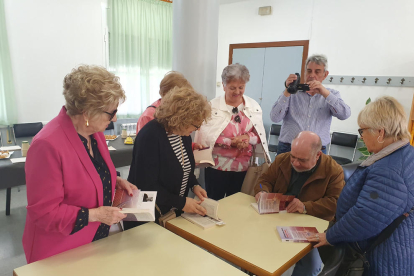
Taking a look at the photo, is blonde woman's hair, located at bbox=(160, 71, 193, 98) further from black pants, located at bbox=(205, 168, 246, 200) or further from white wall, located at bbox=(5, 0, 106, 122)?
white wall, located at bbox=(5, 0, 106, 122)

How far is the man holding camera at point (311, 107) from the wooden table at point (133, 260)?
1.64m

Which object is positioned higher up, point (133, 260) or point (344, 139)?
point (133, 260)

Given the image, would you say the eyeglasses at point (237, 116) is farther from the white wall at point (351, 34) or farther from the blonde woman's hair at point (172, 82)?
the white wall at point (351, 34)

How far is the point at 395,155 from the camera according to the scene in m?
1.26

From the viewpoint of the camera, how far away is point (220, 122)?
2.32 metres

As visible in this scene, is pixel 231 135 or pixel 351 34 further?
pixel 351 34

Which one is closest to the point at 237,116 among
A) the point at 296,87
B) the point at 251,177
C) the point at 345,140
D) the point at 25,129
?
the point at 251,177

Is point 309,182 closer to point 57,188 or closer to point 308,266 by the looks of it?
point 308,266

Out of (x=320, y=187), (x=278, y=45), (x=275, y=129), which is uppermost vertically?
(x=278, y=45)

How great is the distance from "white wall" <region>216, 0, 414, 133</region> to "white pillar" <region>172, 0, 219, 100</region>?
2.95m

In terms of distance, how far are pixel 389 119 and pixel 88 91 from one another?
1350 millimetres

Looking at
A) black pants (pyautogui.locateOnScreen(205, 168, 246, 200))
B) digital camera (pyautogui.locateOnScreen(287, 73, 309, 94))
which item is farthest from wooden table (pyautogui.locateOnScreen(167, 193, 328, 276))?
digital camera (pyautogui.locateOnScreen(287, 73, 309, 94))

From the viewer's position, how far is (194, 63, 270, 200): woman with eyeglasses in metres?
2.26

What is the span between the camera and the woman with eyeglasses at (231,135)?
7.41 ft
